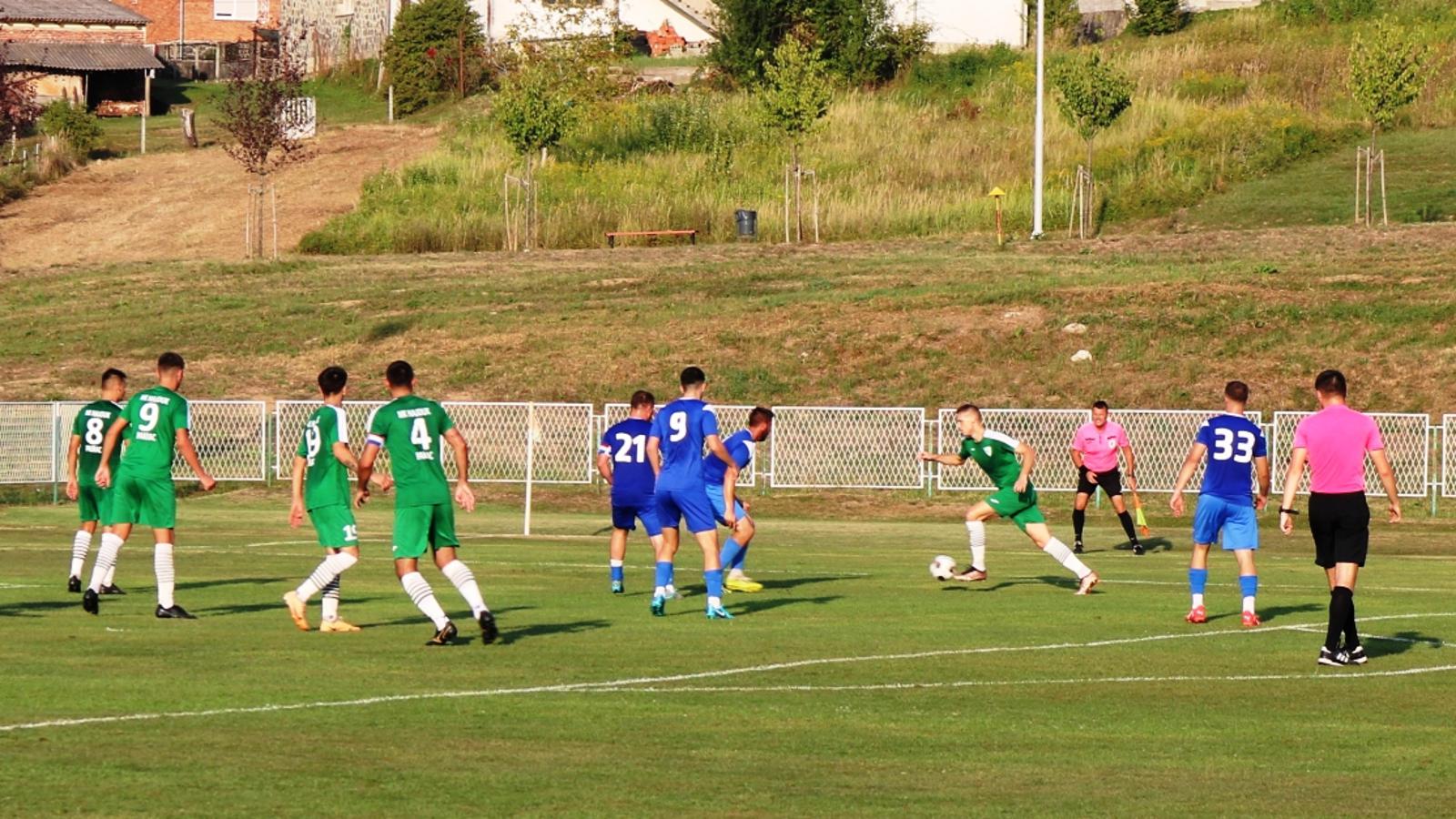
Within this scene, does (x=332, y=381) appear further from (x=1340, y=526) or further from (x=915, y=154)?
(x=915, y=154)

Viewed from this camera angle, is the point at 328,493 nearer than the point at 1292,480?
No

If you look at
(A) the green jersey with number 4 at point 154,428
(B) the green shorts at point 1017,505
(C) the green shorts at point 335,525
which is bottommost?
(B) the green shorts at point 1017,505

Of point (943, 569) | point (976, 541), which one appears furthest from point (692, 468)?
point (976, 541)

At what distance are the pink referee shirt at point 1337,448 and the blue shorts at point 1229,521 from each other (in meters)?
2.80

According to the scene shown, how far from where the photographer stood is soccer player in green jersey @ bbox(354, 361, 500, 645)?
49.8 ft

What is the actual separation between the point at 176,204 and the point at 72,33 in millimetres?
26056

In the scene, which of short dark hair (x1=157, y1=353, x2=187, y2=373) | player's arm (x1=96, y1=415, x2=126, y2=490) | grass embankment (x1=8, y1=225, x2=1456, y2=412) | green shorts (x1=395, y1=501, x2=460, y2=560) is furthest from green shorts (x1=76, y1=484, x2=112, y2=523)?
grass embankment (x1=8, y1=225, x2=1456, y2=412)

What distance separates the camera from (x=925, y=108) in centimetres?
7644

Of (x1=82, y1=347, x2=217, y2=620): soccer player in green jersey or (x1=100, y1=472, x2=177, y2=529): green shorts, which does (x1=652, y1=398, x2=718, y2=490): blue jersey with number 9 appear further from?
(x1=100, y1=472, x2=177, y2=529): green shorts

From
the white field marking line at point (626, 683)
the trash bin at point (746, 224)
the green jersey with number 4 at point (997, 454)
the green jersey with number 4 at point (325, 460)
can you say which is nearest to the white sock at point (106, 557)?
the green jersey with number 4 at point (325, 460)

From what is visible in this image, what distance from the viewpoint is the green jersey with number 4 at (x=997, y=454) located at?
20.4 meters

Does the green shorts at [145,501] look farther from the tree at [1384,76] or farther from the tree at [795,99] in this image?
the tree at [1384,76]

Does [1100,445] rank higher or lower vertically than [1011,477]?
lower

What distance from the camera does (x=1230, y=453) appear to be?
698 inches
